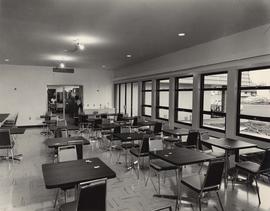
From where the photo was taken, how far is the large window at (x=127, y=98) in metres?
11.1

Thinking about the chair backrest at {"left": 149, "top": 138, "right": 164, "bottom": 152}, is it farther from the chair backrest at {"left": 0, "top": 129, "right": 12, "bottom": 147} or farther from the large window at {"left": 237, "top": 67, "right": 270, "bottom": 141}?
the chair backrest at {"left": 0, "top": 129, "right": 12, "bottom": 147}

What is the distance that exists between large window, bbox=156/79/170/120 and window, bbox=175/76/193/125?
2.04 ft

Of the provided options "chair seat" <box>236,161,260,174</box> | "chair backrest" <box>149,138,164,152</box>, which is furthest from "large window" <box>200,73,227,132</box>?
"chair backrest" <box>149,138,164,152</box>

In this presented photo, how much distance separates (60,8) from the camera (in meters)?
3.74

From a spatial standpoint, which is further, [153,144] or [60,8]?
[153,144]

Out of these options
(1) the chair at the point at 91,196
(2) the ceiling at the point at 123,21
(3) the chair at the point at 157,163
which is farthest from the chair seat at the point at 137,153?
(2) the ceiling at the point at 123,21

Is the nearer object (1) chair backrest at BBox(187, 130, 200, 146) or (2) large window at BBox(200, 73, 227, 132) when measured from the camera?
(1) chair backrest at BBox(187, 130, 200, 146)

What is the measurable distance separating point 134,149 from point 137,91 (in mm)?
5771

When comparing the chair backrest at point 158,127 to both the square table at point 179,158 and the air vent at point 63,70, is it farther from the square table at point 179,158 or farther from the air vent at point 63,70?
the air vent at point 63,70

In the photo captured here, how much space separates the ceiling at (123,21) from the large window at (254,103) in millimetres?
1103

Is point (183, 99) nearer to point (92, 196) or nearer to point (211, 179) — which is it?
point (211, 179)

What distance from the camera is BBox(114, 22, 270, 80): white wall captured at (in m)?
4.58

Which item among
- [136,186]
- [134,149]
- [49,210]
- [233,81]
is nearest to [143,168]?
[134,149]

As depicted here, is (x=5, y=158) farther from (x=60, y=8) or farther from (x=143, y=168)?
(x=60, y=8)
